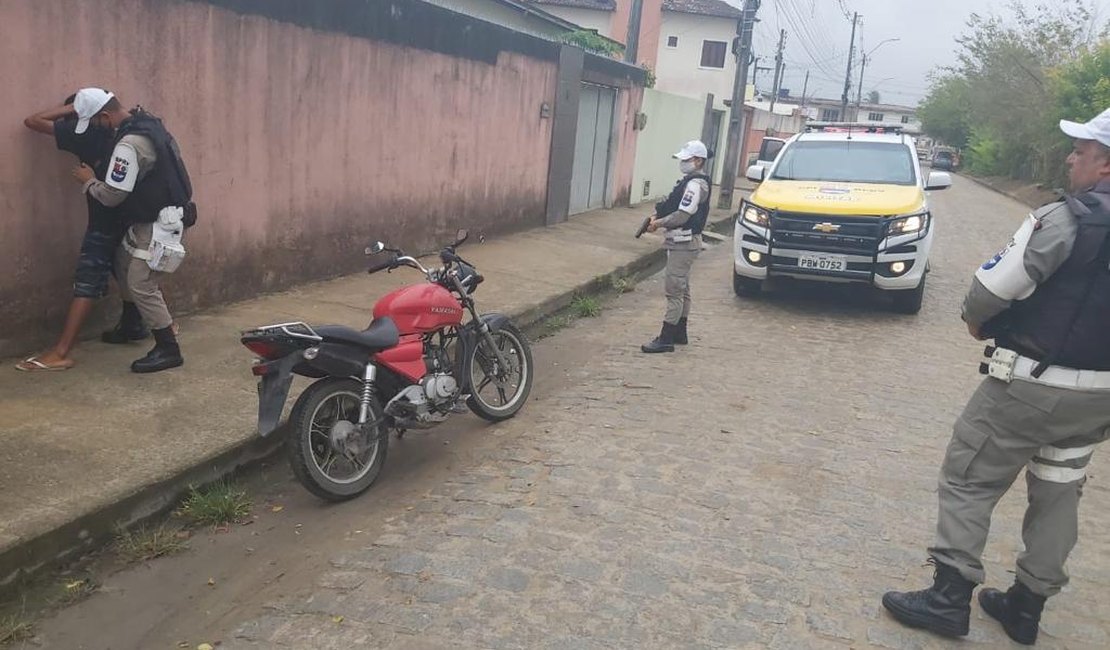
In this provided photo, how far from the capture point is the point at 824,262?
841 centimetres

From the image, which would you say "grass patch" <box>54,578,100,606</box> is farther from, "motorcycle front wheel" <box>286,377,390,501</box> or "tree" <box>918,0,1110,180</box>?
"tree" <box>918,0,1110,180</box>

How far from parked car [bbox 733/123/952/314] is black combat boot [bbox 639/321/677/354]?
1996 millimetres

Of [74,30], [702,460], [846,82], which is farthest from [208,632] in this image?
[846,82]

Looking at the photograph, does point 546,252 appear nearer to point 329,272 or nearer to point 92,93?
point 329,272

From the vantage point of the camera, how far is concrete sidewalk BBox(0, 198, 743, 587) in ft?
11.4

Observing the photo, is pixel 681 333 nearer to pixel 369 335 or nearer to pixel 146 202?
pixel 369 335

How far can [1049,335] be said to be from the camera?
2.98 meters

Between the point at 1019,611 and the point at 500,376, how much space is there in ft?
10.3

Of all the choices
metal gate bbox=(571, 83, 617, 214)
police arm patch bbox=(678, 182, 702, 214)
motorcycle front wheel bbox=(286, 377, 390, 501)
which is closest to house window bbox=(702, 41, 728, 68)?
metal gate bbox=(571, 83, 617, 214)

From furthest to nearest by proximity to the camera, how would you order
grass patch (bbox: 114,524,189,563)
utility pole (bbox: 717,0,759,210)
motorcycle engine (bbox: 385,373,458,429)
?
1. utility pole (bbox: 717,0,759,210)
2. motorcycle engine (bbox: 385,373,458,429)
3. grass patch (bbox: 114,524,189,563)

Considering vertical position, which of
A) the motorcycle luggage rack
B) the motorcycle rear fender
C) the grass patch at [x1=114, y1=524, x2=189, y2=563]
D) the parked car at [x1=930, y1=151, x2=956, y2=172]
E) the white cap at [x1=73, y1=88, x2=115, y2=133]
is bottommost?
the grass patch at [x1=114, y1=524, x2=189, y2=563]

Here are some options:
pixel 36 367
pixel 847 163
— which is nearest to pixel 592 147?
pixel 847 163

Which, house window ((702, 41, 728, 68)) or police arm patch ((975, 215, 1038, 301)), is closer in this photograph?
police arm patch ((975, 215, 1038, 301))

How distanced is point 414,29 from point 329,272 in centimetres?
277
